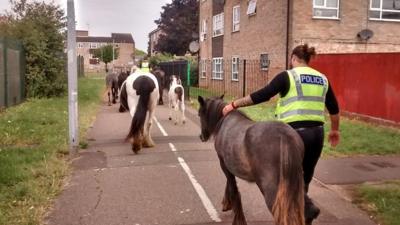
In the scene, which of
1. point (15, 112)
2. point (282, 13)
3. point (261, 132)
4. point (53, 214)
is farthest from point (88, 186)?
point (282, 13)

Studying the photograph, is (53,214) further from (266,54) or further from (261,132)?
(266,54)

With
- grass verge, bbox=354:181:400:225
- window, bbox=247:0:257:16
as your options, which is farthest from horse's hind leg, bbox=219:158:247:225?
window, bbox=247:0:257:16

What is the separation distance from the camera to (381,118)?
1506 cm

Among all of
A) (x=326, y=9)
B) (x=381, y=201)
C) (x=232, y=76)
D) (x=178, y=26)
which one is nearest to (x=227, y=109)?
(x=381, y=201)

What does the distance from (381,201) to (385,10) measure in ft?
64.8

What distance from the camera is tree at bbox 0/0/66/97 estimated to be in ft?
71.1

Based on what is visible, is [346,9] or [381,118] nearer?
[381,118]

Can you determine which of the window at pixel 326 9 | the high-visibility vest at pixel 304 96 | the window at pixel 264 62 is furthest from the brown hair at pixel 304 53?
the window at pixel 264 62

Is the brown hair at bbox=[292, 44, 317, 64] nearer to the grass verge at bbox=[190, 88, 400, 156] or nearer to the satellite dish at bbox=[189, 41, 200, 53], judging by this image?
the grass verge at bbox=[190, 88, 400, 156]

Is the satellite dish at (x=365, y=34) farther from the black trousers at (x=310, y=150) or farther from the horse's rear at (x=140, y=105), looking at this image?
the black trousers at (x=310, y=150)

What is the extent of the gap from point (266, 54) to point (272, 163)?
21.3 meters

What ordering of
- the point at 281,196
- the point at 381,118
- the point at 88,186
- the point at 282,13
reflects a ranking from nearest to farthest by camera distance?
the point at 281,196, the point at 88,186, the point at 381,118, the point at 282,13

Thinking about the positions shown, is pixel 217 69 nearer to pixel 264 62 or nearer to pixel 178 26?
pixel 264 62

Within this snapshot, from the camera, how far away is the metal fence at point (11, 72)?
17.0m
